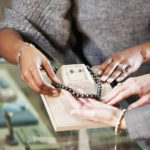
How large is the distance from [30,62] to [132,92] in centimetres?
18

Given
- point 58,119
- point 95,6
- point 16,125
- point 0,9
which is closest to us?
point 58,119

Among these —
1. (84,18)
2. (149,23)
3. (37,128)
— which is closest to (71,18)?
(84,18)

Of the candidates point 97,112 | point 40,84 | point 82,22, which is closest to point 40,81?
point 40,84

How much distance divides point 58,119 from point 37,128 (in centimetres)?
11

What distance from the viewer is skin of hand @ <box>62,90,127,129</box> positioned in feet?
1.78

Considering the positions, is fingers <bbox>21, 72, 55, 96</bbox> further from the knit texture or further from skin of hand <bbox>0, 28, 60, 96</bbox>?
the knit texture

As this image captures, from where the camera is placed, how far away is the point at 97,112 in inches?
21.4

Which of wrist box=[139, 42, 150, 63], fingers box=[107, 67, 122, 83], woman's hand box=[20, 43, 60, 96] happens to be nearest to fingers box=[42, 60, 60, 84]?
woman's hand box=[20, 43, 60, 96]

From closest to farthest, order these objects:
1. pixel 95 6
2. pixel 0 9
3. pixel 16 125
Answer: pixel 16 125 < pixel 95 6 < pixel 0 9

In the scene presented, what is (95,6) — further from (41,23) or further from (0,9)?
(0,9)

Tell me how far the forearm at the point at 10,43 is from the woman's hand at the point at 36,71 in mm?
36

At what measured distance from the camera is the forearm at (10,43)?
69 cm

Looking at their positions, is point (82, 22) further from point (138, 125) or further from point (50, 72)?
point (138, 125)

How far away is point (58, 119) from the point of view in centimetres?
53
